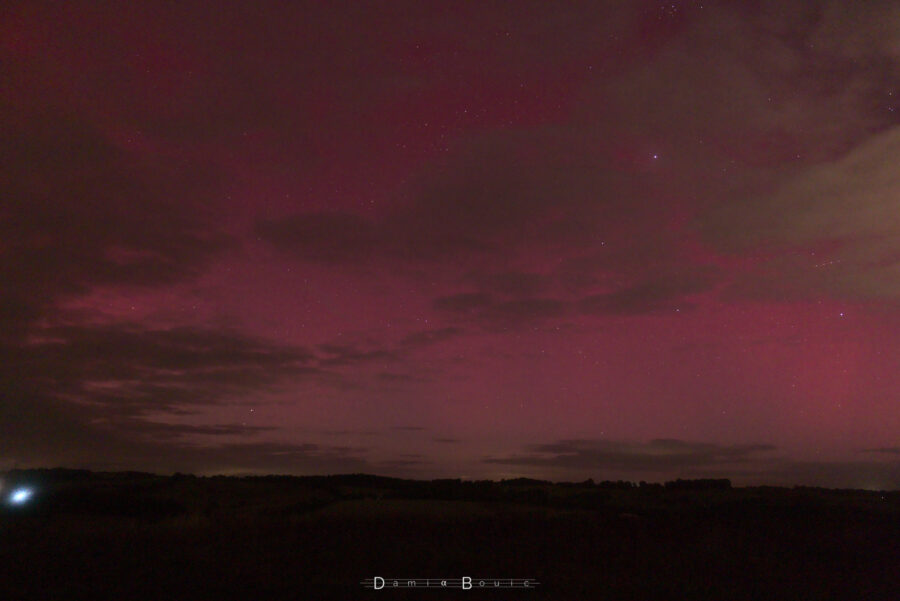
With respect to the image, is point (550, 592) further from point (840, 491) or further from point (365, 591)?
point (840, 491)

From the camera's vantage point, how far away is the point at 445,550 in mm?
20047

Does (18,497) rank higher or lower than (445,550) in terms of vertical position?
higher

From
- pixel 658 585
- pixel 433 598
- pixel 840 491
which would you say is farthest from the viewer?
pixel 840 491

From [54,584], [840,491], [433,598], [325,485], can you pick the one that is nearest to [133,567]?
[54,584]

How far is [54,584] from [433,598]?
8853mm

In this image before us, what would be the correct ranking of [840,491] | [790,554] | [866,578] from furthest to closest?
[840,491], [790,554], [866,578]

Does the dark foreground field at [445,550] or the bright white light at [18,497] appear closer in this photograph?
the dark foreground field at [445,550]

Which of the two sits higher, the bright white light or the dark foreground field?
the bright white light

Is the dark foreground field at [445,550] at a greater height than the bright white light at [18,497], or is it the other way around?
the bright white light at [18,497]

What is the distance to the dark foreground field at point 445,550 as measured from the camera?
15297mm

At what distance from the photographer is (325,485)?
53.2m

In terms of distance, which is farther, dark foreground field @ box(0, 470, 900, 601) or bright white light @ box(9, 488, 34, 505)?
bright white light @ box(9, 488, 34, 505)

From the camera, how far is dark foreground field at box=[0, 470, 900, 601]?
15.3 metres

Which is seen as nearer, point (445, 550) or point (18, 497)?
point (445, 550)
